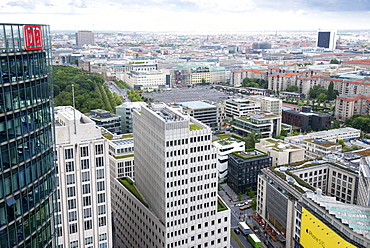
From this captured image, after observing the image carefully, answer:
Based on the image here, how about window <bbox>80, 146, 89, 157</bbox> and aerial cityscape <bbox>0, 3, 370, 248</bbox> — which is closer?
aerial cityscape <bbox>0, 3, 370, 248</bbox>

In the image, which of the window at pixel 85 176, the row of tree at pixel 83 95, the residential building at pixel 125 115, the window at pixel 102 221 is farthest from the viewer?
the row of tree at pixel 83 95

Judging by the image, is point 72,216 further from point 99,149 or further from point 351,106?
point 351,106

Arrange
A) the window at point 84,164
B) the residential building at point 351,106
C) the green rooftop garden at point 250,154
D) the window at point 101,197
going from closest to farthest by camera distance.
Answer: the window at point 84,164
the window at point 101,197
the green rooftop garden at point 250,154
the residential building at point 351,106

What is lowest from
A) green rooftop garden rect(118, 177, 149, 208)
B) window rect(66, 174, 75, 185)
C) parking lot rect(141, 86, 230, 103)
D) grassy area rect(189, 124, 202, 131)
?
parking lot rect(141, 86, 230, 103)

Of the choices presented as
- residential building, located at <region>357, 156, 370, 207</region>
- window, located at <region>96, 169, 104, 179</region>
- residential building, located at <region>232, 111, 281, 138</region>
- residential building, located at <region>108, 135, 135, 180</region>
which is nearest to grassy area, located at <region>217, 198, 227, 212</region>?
window, located at <region>96, 169, 104, 179</region>

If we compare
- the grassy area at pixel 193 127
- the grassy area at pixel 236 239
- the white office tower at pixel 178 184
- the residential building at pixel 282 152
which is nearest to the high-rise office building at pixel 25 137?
the white office tower at pixel 178 184

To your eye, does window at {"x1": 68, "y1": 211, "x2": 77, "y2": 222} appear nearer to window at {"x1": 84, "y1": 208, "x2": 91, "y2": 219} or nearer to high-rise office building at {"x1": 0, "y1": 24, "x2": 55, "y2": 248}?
window at {"x1": 84, "y1": 208, "x2": 91, "y2": 219}

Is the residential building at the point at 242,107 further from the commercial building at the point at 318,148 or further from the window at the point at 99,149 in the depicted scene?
the window at the point at 99,149
